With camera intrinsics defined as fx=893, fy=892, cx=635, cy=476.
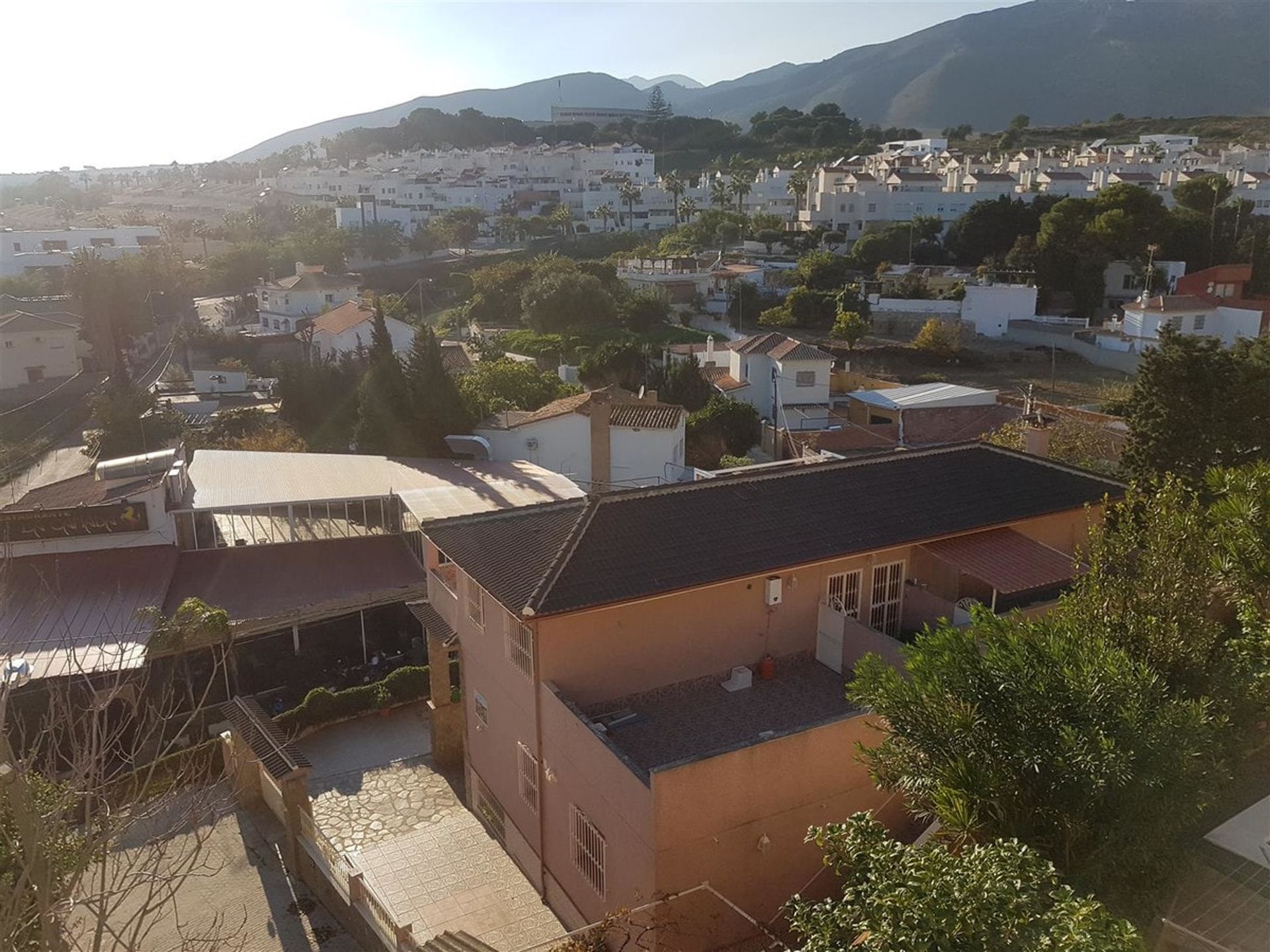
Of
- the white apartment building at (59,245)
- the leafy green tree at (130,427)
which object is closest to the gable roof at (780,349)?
the leafy green tree at (130,427)

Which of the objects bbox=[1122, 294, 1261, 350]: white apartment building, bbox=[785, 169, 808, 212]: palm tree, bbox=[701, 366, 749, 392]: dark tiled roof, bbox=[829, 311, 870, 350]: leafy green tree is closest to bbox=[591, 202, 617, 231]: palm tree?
bbox=[785, 169, 808, 212]: palm tree

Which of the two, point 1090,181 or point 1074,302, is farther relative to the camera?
point 1090,181

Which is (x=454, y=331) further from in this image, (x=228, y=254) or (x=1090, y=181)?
(x=1090, y=181)

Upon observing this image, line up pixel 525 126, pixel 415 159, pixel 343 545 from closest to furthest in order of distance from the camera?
1. pixel 343 545
2. pixel 415 159
3. pixel 525 126

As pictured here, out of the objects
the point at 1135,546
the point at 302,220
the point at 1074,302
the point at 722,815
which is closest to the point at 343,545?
the point at 722,815

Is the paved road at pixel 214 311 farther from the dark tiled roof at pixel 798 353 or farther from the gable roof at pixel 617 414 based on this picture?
the dark tiled roof at pixel 798 353

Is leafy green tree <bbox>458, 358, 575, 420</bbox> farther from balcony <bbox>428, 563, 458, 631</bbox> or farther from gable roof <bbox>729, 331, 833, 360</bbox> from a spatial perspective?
balcony <bbox>428, 563, 458, 631</bbox>

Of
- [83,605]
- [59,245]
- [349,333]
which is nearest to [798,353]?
[349,333]
